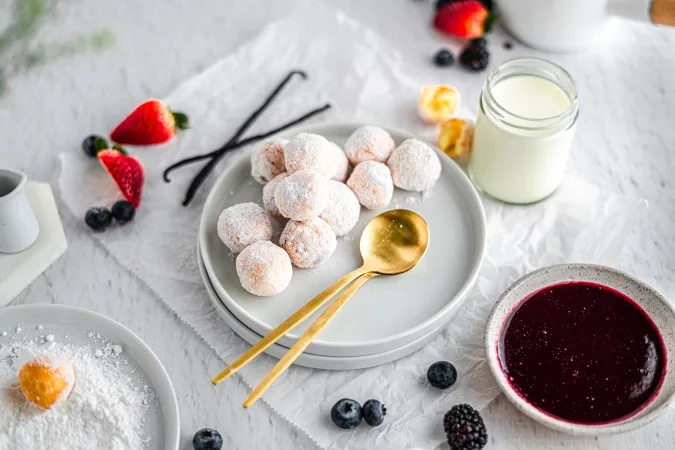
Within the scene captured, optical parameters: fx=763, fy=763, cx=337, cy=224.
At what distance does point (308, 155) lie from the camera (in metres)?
1.62

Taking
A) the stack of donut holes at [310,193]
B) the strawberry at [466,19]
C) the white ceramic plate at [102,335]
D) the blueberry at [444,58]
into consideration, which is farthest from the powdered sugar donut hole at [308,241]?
the strawberry at [466,19]

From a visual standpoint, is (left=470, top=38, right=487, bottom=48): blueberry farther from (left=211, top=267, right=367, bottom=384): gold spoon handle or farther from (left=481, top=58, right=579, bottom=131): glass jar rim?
(left=211, top=267, right=367, bottom=384): gold spoon handle

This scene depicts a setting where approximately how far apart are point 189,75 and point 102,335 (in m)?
0.89

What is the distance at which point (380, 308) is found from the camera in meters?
1.57

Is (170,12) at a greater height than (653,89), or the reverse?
(170,12)

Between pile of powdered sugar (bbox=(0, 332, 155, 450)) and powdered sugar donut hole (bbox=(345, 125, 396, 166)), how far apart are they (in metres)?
0.67

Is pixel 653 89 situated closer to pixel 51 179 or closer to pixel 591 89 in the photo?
pixel 591 89

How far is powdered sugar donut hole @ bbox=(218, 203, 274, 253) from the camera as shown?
62.7 inches

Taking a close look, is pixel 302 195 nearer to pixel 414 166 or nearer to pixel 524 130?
pixel 414 166

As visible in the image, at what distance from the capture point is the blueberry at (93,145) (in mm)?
1920

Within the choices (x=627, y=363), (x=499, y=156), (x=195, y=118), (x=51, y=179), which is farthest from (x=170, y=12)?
(x=627, y=363)

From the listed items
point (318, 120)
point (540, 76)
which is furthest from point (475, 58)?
point (318, 120)

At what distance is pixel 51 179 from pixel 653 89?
5.29ft

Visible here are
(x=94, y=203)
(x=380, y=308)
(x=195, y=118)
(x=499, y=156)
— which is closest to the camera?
(x=380, y=308)
